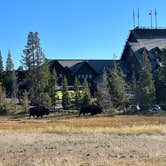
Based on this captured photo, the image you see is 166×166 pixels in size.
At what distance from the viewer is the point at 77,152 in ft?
93.7

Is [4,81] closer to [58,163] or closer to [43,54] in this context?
[43,54]

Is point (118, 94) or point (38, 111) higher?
point (118, 94)

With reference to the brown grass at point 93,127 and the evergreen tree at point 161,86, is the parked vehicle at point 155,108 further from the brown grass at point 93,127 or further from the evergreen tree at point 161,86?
the brown grass at point 93,127

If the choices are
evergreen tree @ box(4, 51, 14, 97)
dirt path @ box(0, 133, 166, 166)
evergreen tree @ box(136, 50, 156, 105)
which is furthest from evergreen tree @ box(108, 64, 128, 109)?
dirt path @ box(0, 133, 166, 166)

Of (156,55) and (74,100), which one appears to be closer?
(74,100)

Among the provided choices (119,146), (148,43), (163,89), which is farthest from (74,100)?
(119,146)

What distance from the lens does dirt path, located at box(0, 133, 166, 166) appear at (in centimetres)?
2362

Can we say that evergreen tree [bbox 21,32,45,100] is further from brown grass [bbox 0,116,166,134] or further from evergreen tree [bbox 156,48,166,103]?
brown grass [bbox 0,116,166,134]

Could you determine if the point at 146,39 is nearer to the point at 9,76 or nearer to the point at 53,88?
the point at 9,76

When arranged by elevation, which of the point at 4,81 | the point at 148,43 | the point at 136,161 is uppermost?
the point at 148,43

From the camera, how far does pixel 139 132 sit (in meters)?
44.2

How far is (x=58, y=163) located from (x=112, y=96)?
87919 millimetres

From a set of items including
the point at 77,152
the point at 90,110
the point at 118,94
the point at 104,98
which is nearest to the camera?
the point at 77,152

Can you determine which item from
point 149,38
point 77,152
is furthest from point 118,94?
point 77,152
